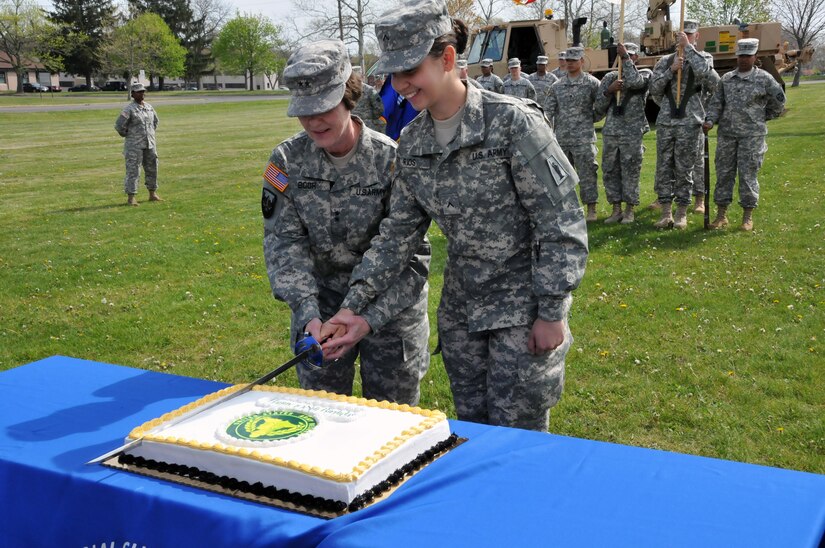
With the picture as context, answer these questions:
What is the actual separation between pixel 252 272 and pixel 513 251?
18.5 ft

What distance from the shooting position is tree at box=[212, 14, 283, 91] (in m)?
68.5

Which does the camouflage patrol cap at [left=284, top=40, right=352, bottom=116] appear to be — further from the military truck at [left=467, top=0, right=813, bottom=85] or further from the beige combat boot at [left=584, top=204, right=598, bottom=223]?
the military truck at [left=467, top=0, right=813, bottom=85]

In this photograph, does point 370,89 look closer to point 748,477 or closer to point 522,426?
point 522,426

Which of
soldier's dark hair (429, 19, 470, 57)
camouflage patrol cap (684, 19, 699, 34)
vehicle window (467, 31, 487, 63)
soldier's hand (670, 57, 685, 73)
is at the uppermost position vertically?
vehicle window (467, 31, 487, 63)

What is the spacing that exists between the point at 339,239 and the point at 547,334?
0.88 m

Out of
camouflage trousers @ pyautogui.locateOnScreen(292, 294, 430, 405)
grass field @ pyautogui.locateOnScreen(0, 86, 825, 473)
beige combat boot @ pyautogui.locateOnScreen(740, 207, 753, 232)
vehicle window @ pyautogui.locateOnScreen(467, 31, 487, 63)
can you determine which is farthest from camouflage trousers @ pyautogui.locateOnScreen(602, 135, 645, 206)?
vehicle window @ pyautogui.locateOnScreen(467, 31, 487, 63)

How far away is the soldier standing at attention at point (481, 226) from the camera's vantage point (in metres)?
2.38

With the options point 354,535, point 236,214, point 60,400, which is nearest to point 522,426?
point 354,535

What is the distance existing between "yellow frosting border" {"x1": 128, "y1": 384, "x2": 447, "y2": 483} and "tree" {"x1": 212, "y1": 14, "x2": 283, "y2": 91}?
70240mm

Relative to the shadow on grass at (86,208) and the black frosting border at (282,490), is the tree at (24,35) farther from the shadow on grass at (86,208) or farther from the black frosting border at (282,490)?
the black frosting border at (282,490)

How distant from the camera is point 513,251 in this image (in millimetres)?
2590

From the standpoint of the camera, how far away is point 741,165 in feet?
28.8

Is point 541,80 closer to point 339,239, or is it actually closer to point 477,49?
point 477,49

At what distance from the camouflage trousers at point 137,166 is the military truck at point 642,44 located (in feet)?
31.3
